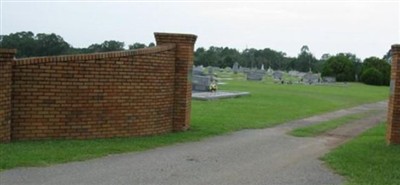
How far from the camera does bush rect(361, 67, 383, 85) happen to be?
5238cm

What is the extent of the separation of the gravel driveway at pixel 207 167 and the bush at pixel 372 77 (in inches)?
1691

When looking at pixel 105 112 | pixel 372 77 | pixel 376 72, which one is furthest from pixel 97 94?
pixel 376 72

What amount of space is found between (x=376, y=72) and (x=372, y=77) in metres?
0.93

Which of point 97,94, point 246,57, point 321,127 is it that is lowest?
point 321,127

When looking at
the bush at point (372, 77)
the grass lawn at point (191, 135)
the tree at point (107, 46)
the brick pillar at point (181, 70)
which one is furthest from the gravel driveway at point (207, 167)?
the bush at point (372, 77)

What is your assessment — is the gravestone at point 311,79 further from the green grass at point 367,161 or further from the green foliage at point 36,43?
the green grass at point 367,161

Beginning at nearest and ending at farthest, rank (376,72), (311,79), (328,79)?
(311,79) → (328,79) → (376,72)

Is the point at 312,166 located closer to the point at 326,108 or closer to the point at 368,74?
the point at 326,108

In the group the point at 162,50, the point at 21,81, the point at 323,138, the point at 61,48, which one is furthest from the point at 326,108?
the point at 61,48

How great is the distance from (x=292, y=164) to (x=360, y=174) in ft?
3.95

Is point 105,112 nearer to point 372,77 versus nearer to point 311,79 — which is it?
point 311,79

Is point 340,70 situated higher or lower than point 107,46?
lower

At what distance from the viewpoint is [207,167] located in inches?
328

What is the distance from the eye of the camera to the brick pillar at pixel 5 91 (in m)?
Answer: 9.31
